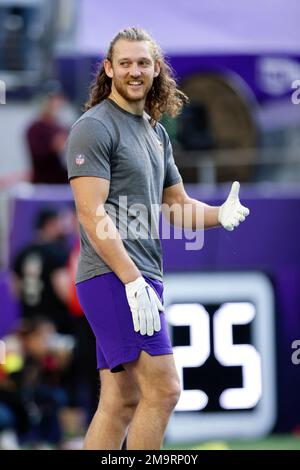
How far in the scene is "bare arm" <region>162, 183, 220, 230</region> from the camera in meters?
5.49

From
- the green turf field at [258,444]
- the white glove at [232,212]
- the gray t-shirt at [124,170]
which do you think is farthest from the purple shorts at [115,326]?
the green turf field at [258,444]

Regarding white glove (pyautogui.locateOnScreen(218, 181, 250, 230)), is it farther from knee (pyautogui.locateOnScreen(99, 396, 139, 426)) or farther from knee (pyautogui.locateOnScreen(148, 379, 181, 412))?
knee (pyautogui.locateOnScreen(99, 396, 139, 426))

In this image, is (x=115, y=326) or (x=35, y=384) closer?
(x=115, y=326)

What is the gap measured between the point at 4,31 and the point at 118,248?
31.7ft

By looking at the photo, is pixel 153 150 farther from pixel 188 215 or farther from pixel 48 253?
pixel 48 253

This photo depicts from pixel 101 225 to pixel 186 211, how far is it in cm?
58

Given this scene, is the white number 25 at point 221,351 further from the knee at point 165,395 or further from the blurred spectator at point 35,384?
the knee at point 165,395

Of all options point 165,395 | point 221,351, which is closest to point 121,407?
point 165,395

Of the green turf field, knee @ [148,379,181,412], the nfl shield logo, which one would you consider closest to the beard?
the nfl shield logo

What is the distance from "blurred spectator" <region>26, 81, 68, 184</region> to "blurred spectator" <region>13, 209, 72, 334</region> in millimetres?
1054

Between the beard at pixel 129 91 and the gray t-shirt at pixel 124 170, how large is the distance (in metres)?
0.06

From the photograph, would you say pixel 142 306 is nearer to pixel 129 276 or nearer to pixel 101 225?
pixel 129 276

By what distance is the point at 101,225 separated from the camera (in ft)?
16.6

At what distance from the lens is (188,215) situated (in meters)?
5.54
